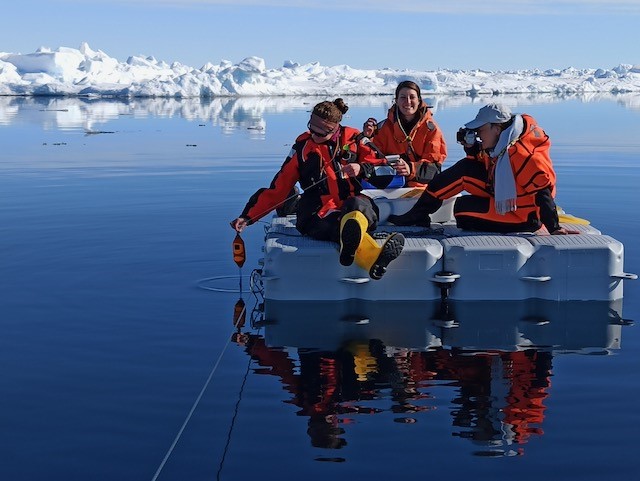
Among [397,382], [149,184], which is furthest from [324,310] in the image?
[149,184]

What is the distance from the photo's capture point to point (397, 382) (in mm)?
5000

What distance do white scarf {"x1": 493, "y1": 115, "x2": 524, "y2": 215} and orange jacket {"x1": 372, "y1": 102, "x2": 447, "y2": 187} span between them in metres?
1.43

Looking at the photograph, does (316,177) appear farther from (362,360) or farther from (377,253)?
(362,360)

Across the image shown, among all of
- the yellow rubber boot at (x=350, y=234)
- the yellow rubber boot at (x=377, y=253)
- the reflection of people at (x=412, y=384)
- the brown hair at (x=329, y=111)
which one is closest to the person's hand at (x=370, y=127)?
the brown hair at (x=329, y=111)

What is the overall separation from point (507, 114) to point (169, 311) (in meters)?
3.09

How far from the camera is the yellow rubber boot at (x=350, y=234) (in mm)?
6414

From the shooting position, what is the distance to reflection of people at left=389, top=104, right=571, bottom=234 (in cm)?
682

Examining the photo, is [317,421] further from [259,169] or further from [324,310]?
[259,169]

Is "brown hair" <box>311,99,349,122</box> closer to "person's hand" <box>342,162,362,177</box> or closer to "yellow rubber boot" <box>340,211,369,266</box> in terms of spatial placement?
"person's hand" <box>342,162,362,177</box>

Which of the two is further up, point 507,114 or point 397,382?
point 507,114

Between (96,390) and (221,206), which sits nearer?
(96,390)

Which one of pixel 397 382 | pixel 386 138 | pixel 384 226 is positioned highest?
pixel 386 138

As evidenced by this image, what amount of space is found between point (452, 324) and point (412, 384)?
139 cm

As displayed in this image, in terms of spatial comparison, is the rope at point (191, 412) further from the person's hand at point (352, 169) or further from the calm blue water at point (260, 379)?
the person's hand at point (352, 169)
